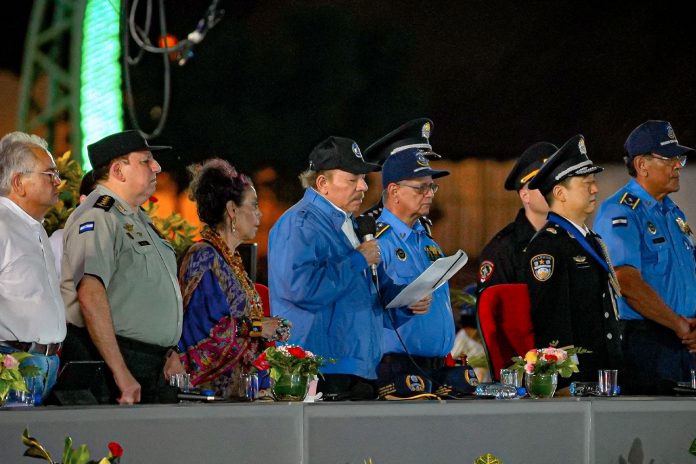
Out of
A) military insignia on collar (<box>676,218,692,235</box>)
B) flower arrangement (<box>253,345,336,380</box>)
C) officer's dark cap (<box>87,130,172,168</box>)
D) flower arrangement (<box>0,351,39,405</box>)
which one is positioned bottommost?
flower arrangement (<box>0,351,39,405</box>)

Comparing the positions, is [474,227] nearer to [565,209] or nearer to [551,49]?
[551,49]

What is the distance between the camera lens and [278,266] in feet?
11.4

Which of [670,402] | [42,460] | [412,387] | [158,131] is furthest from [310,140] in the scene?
[42,460]

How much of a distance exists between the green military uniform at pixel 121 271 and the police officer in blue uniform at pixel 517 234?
4.54 feet

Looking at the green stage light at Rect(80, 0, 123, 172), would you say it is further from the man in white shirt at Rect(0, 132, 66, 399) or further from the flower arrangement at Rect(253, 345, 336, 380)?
the flower arrangement at Rect(253, 345, 336, 380)

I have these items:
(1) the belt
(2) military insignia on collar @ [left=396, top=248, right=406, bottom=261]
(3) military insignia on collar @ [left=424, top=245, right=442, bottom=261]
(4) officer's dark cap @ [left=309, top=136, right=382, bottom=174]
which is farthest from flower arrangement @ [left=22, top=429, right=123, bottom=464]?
(3) military insignia on collar @ [left=424, top=245, right=442, bottom=261]

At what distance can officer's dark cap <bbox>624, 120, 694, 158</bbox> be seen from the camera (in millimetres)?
4305

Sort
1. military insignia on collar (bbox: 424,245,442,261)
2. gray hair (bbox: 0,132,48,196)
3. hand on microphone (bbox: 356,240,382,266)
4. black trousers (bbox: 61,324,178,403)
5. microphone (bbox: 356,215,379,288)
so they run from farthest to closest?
1. military insignia on collar (bbox: 424,245,442,261)
2. microphone (bbox: 356,215,379,288)
3. hand on microphone (bbox: 356,240,382,266)
4. black trousers (bbox: 61,324,178,403)
5. gray hair (bbox: 0,132,48,196)

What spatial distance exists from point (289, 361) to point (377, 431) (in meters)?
0.32

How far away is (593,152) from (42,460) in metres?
4.81

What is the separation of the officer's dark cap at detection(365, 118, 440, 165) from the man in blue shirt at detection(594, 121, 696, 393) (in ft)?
2.27

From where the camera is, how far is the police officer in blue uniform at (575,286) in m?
3.67

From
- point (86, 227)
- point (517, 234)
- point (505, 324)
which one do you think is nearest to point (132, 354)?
point (86, 227)

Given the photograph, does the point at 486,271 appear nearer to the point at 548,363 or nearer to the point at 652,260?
the point at 652,260
